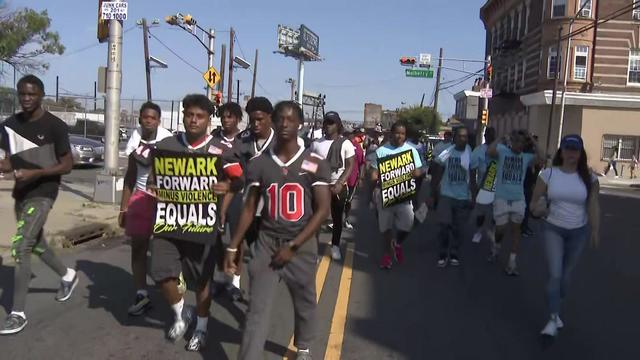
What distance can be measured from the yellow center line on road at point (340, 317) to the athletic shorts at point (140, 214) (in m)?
1.73

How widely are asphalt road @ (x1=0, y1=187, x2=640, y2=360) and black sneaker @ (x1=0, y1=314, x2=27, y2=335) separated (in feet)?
0.22

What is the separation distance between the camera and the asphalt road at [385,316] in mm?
4809

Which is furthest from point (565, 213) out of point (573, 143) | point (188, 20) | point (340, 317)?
point (188, 20)

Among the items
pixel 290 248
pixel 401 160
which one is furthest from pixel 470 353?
pixel 401 160

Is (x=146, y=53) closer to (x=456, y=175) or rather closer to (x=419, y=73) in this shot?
(x=419, y=73)

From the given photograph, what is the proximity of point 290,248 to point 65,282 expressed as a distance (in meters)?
2.84

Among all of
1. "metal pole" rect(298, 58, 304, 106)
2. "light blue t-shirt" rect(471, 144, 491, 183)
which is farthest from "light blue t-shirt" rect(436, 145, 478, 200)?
"metal pole" rect(298, 58, 304, 106)

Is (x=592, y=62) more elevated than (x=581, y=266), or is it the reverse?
(x=592, y=62)

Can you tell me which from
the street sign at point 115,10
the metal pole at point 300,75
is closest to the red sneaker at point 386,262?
the street sign at point 115,10

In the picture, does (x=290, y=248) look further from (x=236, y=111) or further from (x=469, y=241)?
(x=469, y=241)

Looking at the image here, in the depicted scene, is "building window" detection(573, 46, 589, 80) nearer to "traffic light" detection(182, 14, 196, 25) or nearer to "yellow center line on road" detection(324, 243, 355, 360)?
"traffic light" detection(182, 14, 196, 25)

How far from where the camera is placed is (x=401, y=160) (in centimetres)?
763

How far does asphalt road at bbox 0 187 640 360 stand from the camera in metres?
4.81

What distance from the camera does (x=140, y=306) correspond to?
215 inches
